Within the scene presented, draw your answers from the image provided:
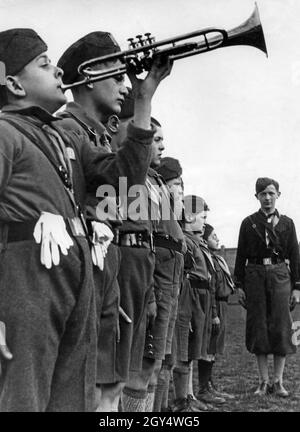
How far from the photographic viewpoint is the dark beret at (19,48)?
3.35 m

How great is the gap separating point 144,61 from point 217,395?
4.67 meters

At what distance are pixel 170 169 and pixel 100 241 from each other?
307 cm

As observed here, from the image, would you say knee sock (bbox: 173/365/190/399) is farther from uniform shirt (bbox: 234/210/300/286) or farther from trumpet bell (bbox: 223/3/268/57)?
trumpet bell (bbox: 223/3/268/57)

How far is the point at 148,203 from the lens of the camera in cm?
474

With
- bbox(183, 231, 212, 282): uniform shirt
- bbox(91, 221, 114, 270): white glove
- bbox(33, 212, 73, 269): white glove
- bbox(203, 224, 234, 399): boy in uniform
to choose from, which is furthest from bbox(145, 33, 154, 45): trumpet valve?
bbox(203, 224, 234, 399): boy in uniform

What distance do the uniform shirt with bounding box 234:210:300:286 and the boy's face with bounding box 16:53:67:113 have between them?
490cm

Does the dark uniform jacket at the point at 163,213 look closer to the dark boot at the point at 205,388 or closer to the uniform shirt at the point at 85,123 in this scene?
the uniform shirt at the point at 85,123

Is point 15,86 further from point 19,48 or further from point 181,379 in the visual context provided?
point 181,379

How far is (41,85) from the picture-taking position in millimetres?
3342

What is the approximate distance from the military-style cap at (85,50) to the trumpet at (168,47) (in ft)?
0.68

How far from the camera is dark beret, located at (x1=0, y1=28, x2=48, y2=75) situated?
3354mm

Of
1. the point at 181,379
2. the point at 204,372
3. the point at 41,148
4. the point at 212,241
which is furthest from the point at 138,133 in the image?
the point at 212,241

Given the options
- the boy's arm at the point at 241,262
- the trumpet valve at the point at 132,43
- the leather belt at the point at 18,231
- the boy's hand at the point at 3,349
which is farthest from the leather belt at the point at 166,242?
the boy's arm at the point at 241,262
